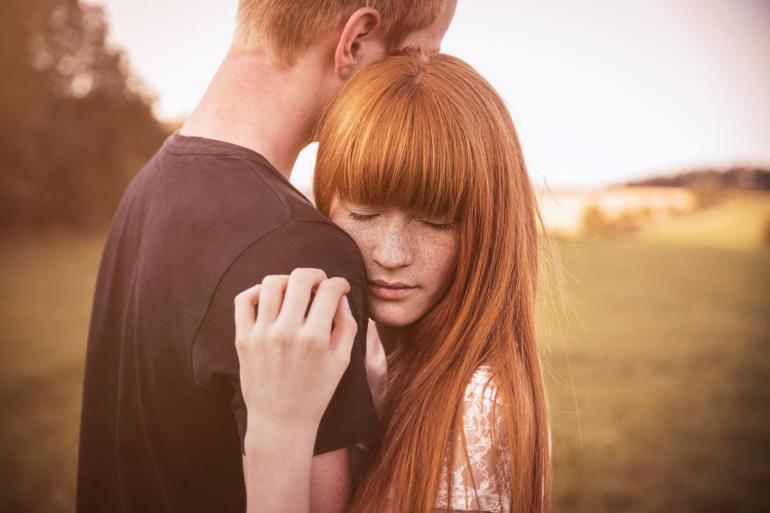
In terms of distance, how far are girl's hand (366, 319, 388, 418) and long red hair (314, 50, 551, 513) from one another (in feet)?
0.37

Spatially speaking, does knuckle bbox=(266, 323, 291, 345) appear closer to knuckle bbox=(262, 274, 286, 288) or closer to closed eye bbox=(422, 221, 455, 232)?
knuckle bbox=(262, 274, 286, 288)

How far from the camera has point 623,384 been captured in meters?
9.80

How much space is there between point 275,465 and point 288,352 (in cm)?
25

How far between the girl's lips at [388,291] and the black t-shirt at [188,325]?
244mm

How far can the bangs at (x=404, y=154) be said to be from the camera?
1661 millimetres

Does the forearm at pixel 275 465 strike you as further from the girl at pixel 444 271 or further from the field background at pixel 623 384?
the field background at pixel 623 384

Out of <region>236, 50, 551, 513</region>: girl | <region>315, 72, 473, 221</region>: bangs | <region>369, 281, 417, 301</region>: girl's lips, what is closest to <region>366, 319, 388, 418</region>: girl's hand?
<region>236, 50, 551, 513</region>: girl

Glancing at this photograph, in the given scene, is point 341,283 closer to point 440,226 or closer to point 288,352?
point 288,352

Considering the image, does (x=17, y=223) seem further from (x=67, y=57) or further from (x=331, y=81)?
(x=331, y=81)

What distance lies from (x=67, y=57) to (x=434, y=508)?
3403 cm

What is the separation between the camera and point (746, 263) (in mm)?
22109

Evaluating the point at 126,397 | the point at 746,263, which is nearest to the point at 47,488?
the point at 126,397

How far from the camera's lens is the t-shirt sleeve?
1.36 m

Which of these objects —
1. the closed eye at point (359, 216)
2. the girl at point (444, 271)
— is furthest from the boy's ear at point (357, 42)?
the closed eye at point (359, 216)
